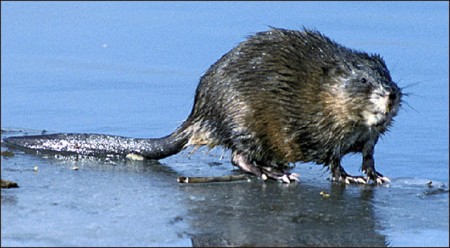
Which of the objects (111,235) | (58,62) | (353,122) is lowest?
(111,235)

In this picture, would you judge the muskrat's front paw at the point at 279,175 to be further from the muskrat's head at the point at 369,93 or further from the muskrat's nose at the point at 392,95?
the muskrat's nose at the point at 392,95

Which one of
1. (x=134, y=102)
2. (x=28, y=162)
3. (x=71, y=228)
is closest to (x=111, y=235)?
(x=71, y=228)

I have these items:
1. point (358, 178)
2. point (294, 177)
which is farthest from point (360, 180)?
point (294, 177)

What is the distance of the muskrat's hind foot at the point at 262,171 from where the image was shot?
258 inches

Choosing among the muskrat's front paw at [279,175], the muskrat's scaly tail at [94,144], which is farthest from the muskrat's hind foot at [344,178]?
the muskrat's scaly tail at [94,144]

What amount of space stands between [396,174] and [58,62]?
4074mm

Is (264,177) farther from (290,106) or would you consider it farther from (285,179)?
(290,106)

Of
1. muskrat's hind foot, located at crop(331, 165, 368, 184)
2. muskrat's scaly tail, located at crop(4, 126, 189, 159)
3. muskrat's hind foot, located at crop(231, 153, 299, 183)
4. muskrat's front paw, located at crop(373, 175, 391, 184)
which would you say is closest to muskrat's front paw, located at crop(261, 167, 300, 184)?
muskrat's hind foot, located at crop(231, 153, 299, 183)

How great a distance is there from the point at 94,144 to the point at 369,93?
1.61 meters

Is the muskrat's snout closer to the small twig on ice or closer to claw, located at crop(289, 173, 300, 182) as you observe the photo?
claw, located at crop(289, 173, 300, 182)

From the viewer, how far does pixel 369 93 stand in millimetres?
6551

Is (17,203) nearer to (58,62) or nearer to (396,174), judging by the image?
(396,174)

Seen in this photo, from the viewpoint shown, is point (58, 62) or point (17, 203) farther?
point (58, 62)

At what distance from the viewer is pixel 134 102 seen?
903 cm
